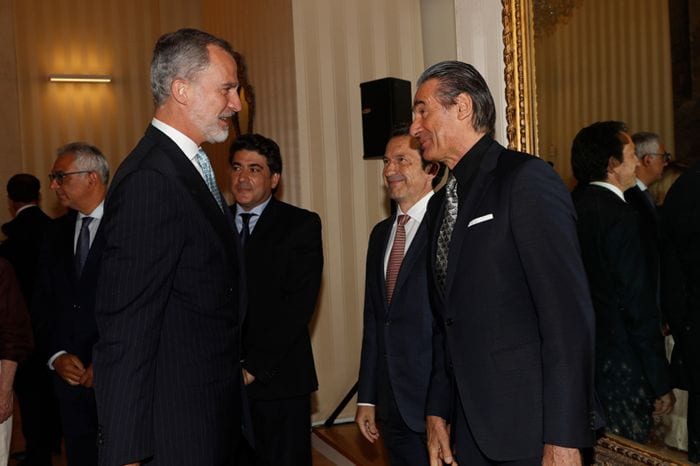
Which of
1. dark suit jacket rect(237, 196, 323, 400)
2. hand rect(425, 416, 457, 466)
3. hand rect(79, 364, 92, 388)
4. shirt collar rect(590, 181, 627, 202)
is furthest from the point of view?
dark suit jacket rect(237, 196, 323, 400)

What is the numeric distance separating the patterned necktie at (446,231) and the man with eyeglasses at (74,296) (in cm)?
160

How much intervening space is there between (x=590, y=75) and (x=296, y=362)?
1816mm

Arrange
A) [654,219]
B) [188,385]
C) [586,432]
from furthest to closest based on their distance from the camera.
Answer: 1. [654,219]
2. [188,385]
3. [586,432]

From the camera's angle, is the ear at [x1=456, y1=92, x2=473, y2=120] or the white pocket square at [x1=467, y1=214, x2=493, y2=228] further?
the ear at [x1=456, y1=92, x2=473, y2=120]

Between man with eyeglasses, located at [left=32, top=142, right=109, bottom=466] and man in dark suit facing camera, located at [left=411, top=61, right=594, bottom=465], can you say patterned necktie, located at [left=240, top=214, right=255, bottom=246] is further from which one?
man in dark suit facing camera, located at [left=411, top=61, right=594, bottom=465]

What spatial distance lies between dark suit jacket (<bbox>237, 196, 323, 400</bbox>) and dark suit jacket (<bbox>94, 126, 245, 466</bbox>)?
1.30 m

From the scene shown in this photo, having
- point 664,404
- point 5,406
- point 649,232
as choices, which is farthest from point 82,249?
point 664,404

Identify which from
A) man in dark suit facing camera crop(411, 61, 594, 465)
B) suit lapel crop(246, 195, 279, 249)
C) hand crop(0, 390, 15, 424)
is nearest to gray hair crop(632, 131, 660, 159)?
man in dark suit facing camera crop(411, 61, 594, 465)

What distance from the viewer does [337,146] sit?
5.99 m

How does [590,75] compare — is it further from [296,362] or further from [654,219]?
[296,362]

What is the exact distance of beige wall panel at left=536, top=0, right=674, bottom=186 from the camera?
274 centimetres

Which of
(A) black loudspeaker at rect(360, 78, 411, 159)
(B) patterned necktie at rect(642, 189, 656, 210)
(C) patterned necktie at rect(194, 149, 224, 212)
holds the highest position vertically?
(A) black loudspeaker at rect(360, 78, 411, 159)

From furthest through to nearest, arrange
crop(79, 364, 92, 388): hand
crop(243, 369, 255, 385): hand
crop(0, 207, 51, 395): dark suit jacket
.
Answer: crop(0, 207, 51, 395): dark suit jacket → crop(243, 369, 255, 385): hand → crop(79, 364, 92, 388): hand

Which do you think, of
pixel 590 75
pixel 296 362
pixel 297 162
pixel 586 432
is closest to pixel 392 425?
pixel 296 362
